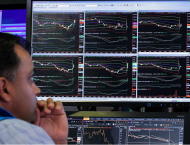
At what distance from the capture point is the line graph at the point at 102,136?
0.99m

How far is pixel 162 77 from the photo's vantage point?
3.31ft

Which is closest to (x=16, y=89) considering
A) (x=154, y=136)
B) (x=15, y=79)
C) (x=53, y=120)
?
(x=15, y=79)

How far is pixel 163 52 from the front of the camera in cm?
102

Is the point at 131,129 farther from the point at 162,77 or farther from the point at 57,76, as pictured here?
the point at 57,76

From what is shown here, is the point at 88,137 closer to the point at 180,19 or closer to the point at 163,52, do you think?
the point at 163,52

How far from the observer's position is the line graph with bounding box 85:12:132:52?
103 cm

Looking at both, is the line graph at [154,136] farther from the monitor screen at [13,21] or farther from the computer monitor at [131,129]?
the monitor screen at [13,21]

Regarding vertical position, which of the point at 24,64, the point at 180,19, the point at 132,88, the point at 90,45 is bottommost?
the point at 132,88

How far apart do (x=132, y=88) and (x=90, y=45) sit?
29 centimetres

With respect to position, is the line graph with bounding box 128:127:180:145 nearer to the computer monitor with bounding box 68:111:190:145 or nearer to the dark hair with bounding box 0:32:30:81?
the computer monitor with bounding box 68:111:190:145

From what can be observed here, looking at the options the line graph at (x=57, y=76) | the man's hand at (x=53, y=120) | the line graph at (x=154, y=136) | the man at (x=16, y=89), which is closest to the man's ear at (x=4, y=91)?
the man at (x=16, y=89)

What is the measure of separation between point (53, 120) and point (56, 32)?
435 mm

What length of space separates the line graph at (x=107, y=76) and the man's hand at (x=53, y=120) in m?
0.21

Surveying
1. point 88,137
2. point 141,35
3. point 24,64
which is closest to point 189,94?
point 141,35
